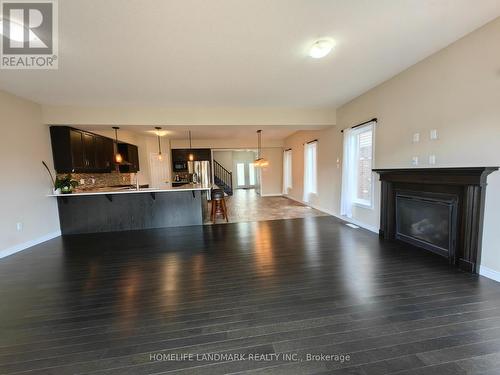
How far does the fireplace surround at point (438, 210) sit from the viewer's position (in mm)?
2547

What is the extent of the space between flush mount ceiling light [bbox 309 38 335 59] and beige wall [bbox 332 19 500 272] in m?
1.61

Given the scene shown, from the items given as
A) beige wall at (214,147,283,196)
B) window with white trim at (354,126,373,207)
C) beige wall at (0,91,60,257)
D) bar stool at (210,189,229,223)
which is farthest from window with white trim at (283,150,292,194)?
beige wall at (0,91,60,257)

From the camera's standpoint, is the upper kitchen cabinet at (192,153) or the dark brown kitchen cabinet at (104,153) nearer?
the dark brown kitchen cabinet at (104,153)

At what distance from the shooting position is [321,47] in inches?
98.4

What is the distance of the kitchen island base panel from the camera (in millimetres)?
4879

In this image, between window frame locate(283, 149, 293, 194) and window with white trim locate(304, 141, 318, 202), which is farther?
window frame locate(283, 149, 293, 194)

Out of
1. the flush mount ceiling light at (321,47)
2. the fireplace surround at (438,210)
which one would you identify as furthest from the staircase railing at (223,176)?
the flush mount ceiling light at (321,47)

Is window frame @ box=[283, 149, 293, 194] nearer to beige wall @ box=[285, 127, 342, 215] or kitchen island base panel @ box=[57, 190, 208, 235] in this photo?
beige wall @ box=[285, 127, 342, 215]

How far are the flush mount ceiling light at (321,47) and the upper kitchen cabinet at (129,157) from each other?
6.10m

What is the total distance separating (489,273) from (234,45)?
3.93 m

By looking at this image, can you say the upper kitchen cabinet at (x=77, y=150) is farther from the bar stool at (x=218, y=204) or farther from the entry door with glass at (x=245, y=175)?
the entry door with glass at (x=245, y=175)

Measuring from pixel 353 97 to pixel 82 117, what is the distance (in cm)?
569

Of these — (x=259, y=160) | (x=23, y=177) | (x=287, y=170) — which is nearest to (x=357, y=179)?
(x=259, y=160)

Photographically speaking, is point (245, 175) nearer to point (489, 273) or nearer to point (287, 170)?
point (287, 170)
